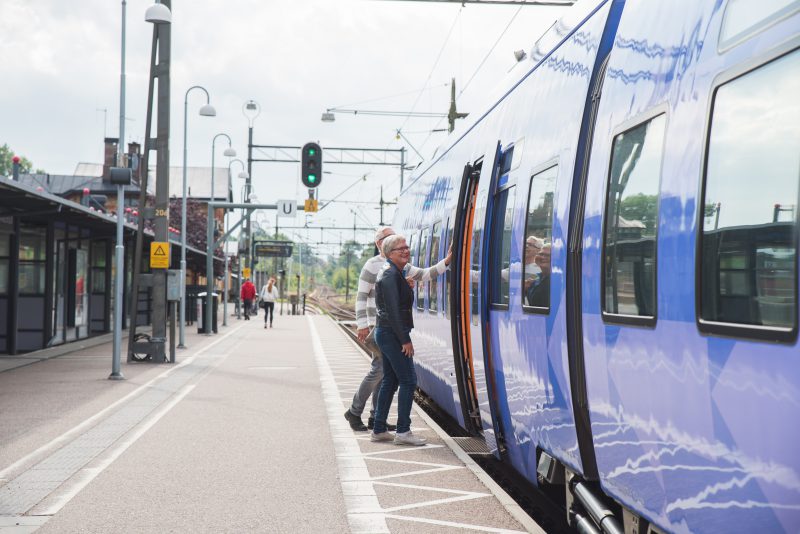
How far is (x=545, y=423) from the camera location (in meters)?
5.80

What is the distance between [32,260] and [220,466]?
1460 cm

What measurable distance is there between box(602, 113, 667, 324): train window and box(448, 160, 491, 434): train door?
3801 millimetres

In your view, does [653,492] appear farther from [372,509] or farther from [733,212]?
[372,509]

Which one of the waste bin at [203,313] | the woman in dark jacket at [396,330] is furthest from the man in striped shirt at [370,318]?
the waste bin at [203,313]

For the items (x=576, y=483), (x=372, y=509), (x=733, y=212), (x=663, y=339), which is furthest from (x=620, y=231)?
(x=372, y=509)

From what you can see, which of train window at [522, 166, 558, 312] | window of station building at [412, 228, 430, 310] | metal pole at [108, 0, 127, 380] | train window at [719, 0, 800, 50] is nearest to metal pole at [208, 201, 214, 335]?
metal pole at [108, 0, 127, 380]

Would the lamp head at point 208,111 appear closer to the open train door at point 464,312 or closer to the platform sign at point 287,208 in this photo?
the platform sign at point 287,208

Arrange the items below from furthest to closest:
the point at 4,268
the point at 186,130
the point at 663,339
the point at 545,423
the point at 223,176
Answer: the point at 223,176
the point at 186,130
the point at 4,268
the point at 545,423
the point at 663,339

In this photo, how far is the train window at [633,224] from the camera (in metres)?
4.09

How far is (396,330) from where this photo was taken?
8688mm

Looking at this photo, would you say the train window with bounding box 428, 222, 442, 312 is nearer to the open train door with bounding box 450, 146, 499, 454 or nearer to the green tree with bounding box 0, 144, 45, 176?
the open train door with bounding box 450, 146, 499, 454

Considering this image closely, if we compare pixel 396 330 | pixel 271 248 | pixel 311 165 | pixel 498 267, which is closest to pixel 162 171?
pixel 311 165

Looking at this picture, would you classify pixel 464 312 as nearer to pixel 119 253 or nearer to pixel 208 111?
pixel 119 253

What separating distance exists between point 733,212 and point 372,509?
3.78 metres
